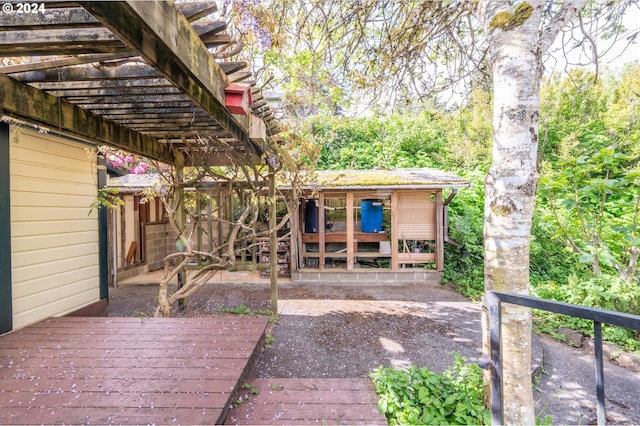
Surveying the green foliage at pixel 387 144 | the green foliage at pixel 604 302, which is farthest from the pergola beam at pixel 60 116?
the green foliage at pixel 387 144

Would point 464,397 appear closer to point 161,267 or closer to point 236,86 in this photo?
point 236,86

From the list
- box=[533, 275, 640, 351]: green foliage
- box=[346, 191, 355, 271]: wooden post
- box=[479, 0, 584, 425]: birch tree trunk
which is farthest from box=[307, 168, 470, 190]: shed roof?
box=[479, 0, 584, 425]: birch tree trunk

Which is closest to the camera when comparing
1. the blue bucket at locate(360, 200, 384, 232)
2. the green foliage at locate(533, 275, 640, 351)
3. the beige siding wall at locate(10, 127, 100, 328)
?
the beige siding wall at locate(10, 127, 100, 328)

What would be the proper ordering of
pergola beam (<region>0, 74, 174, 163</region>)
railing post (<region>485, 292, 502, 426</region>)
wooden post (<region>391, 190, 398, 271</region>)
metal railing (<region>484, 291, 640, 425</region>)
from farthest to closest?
wooden post (<region>391, 190, 398, 271</region>) < pergola beam (<region>0, 74, 174, 163</region>) < railing post (<region>485, 292, 502, 426</region>) < metal railing (<region>484, 291, 640, 425</region>)

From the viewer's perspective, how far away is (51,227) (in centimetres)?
371

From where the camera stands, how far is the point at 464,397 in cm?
212

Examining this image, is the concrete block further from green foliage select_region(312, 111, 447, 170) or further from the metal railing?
green foliage select_region(312, 111, 447, 170)

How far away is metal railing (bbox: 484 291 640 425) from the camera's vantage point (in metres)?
0.90

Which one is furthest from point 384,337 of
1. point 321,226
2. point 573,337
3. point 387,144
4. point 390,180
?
point 387,144

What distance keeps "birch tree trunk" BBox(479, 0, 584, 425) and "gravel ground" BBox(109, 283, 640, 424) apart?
1352 mm

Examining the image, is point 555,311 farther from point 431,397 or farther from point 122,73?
point 122,73

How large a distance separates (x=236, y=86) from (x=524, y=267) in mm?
2411

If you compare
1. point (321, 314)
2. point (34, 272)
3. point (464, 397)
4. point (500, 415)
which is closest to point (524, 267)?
point (500, 415)

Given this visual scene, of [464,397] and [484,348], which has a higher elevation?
[484,348]
